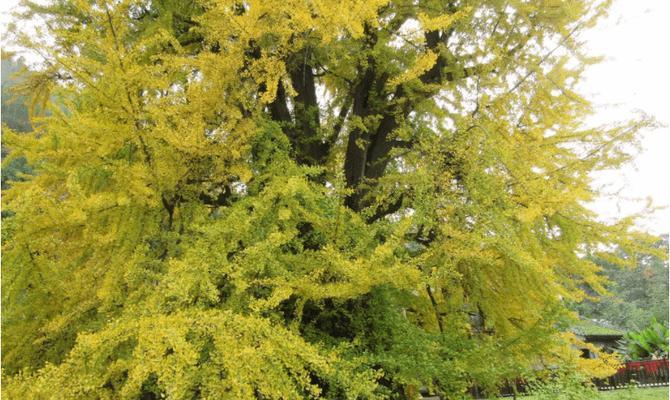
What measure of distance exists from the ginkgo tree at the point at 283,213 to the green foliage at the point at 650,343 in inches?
565

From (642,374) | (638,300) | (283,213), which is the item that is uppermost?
(638,300)

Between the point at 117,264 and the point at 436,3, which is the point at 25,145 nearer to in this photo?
the point at 117,264

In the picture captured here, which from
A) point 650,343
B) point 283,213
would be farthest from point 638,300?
point 283,213

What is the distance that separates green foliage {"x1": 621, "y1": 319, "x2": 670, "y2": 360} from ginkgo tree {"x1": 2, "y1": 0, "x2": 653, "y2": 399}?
14.4 metres

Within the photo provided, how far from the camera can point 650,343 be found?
51.4ft

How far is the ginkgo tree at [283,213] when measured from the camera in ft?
8.07

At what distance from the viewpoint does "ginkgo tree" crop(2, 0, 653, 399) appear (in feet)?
8.07

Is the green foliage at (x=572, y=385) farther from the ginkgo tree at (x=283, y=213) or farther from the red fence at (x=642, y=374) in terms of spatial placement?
the red fence at (x=642, y=374)

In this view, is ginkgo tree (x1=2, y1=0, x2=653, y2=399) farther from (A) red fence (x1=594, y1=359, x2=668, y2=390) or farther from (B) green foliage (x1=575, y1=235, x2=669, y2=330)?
(B) green foliage (x1=575, y1=235, x2=669, y2=330)

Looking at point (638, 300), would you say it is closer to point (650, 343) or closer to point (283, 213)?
point (650, 343)

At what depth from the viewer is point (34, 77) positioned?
165 inches

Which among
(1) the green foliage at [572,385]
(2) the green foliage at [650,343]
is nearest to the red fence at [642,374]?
(2) the green foliage at [650,343]

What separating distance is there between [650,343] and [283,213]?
58.4 feet

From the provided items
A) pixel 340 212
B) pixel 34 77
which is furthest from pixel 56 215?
pixel 34 77
